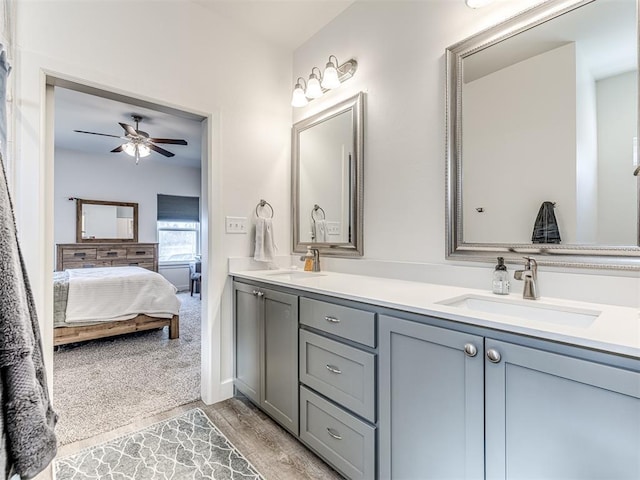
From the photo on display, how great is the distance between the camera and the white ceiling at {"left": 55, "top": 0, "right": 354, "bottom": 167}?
212 cm

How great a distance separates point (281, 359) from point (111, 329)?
2.44m

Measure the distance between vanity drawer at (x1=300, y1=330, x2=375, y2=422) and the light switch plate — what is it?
978 millimetres

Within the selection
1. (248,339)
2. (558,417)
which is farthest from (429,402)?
(248,339)

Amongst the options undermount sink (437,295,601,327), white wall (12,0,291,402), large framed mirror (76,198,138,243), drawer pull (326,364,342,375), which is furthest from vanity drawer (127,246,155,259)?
undermount sink (437,295,601,327)

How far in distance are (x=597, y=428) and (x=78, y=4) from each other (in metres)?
2.71

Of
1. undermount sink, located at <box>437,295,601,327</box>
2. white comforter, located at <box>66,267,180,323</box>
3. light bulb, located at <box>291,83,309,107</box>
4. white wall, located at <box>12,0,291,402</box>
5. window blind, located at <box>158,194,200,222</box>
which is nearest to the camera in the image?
undermount sink, located at <box>437,295,601,327</box>

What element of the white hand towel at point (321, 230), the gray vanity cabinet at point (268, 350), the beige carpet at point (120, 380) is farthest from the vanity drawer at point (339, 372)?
the beige carpet at point (120, 380)

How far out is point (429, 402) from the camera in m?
1.09

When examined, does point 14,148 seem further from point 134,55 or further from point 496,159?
point 496,159

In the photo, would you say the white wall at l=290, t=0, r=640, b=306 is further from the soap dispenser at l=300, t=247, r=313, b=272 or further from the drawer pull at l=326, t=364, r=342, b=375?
the drawer pull at l=326, t=364, r=342, b=375

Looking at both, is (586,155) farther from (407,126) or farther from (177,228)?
(177,228)

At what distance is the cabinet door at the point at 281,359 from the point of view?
1662 mm

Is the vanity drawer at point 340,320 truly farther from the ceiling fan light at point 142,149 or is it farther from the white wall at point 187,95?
the ceiling fan light at point 142,149

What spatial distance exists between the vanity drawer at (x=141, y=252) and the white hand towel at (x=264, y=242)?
A: 4211 mm
